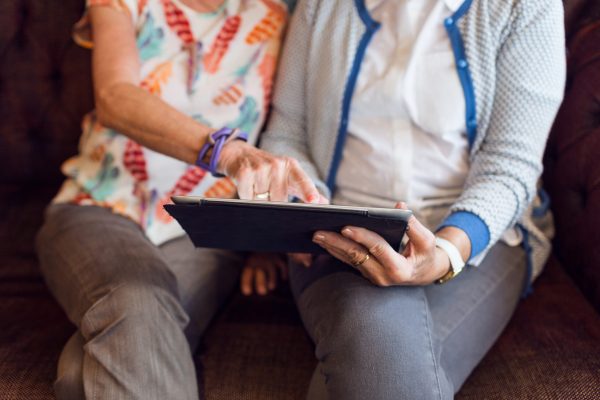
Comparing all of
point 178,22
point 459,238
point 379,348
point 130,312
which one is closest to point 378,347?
point 379,348

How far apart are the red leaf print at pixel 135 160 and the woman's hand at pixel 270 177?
29 centimetres

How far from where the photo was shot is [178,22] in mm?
1171

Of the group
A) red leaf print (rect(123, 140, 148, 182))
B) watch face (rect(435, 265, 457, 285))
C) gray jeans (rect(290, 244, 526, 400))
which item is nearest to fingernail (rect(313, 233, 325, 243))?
gray jeans (rect(290, 244, 526, 400))

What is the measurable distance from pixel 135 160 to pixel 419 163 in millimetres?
521

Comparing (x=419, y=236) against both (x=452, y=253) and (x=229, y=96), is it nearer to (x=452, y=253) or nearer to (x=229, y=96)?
(x=452, y=253)

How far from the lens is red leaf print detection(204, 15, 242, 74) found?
1179 millimetres

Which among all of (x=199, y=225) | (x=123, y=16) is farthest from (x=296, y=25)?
(x=199, y=225)

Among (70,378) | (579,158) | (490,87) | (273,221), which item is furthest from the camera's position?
Answer: (579,158)

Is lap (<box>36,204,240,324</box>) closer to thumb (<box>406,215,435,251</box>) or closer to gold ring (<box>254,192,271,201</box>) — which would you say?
gold ring (<box>254,192,271,201</box>)

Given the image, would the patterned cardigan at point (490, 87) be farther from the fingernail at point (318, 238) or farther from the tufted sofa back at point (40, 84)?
the tufted sofa back at point (40, 84)

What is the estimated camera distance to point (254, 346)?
1.05 m

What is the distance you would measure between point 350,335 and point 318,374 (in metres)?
0.09

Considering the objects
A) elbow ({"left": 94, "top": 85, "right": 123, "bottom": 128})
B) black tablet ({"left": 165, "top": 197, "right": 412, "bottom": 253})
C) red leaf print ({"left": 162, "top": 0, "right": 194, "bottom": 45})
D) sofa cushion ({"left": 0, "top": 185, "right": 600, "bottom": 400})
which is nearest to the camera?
black tablet ({"left": 165, "top": 197, "right": 412, "bottom": 253})

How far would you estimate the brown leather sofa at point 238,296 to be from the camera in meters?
0.96
